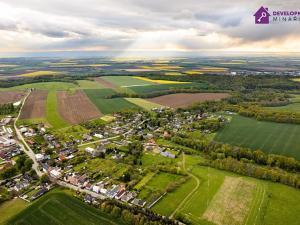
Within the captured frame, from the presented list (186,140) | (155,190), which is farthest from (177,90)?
(155,190)

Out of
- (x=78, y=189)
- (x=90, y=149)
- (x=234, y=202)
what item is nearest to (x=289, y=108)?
(x=234, y=202)

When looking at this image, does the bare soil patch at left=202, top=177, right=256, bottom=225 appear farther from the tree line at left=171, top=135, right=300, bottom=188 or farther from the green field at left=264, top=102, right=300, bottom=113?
the green field at left=264, top=102, right=300, bottom=113

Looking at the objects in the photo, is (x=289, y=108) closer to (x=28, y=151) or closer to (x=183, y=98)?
(x=183, y=98)

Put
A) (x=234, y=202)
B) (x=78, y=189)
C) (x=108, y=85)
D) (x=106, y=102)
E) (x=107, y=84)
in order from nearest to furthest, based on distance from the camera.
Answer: (x=234, y=202), (x=78, y=189), (x=106, y=102), (x=108, y=85), (x=107, y=84)

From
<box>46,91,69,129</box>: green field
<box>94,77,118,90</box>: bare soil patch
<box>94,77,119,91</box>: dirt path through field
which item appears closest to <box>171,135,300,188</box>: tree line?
<box>46,91,69,129</box>: green field

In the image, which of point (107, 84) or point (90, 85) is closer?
point (90, 85)

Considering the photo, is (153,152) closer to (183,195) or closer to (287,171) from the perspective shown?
(183,195)

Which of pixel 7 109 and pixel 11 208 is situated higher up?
pixel 7 109
